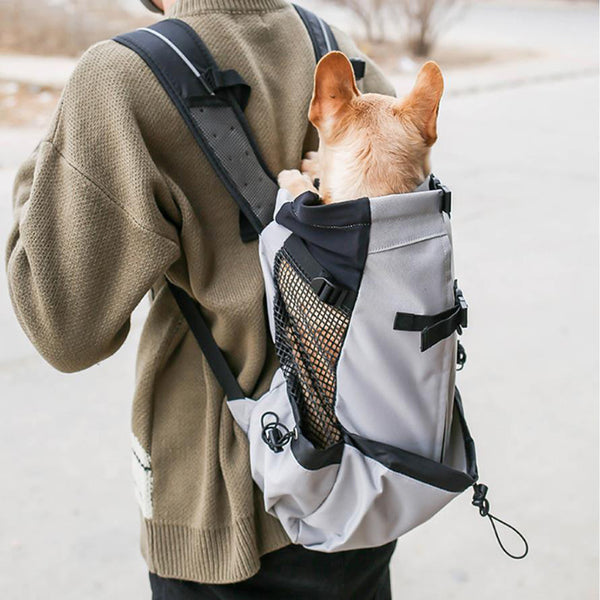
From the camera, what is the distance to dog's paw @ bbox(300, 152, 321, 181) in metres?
1.24

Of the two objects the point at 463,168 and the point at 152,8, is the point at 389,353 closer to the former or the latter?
the point at 152,8

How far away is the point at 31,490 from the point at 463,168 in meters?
4.59

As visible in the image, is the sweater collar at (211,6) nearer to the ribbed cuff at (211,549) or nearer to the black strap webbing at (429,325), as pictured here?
the black strap webbing at (429,325)

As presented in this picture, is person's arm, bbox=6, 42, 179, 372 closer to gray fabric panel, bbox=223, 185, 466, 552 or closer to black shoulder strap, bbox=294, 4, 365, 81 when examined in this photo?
gray fabric panel, bbox=223, 185, 466, 552

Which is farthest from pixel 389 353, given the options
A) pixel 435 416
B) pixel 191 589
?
pixel 191 589

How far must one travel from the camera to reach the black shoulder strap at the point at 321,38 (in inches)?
51.2

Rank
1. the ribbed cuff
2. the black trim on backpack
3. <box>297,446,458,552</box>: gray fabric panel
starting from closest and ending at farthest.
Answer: the black trim on backpack → <box>297,446,458,552</box>: gray fabric panel → the ribbed cuff

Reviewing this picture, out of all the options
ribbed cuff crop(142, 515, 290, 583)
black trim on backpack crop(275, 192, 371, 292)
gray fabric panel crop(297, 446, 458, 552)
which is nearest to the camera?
black trim on backpack crop(275, 192, 371, 292)

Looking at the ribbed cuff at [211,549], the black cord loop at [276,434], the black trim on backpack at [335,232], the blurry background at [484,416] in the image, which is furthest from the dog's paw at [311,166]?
the blurry background at [484,416]

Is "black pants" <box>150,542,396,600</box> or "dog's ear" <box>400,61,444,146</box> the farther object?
"black pants" <box>150,542,396,600</box>

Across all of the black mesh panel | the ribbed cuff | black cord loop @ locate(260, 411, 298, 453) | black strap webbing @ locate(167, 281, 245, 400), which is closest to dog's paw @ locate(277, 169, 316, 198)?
the black mesh panel

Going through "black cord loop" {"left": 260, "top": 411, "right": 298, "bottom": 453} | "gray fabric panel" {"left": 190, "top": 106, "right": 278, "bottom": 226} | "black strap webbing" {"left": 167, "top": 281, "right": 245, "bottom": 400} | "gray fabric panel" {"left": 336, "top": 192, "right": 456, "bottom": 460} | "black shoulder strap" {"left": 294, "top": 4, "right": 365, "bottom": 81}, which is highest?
"black shoulder strap" {"left": 294, "top": 4, "right": 365, "bottom": 81}

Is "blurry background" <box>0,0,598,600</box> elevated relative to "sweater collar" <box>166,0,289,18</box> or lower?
lower

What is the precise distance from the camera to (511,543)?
2.69 metres
